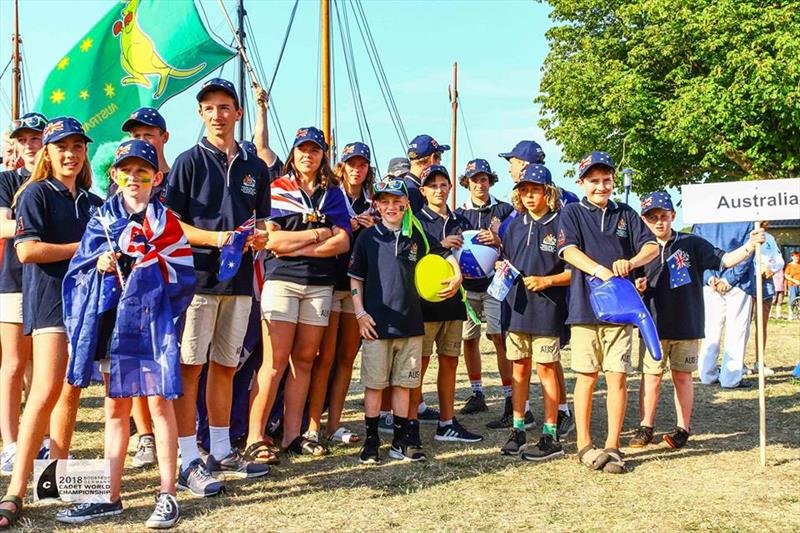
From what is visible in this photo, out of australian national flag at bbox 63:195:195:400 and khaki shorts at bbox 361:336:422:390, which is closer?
australian national flag at bbox 63:195:195:400

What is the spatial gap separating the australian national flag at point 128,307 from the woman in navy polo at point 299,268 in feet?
4.01

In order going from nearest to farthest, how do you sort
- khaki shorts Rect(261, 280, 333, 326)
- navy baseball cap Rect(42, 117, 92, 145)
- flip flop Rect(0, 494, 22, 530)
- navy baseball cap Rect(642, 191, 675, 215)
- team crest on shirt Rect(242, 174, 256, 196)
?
flip flop Rect(0, 494, 22, 530), navy baseball cap Rect(42, 117, 92, 145), team crest on shirt Rect(242, 174, 256, 196), khaki shorts Rect(261, 280, 333, 326), navy baseball cap Rect(642, 191, 675, 215)

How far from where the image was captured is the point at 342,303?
5.82 metres

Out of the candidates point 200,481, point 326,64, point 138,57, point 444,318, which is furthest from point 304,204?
point 138,57

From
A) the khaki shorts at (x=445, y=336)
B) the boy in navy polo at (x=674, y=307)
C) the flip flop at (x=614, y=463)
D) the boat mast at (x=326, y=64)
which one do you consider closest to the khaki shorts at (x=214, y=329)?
the khaki shorts at (x=445, y=336)

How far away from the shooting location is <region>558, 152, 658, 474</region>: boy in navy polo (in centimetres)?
520

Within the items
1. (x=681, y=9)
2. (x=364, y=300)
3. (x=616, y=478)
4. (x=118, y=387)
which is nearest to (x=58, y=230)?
(x=118, y=387)

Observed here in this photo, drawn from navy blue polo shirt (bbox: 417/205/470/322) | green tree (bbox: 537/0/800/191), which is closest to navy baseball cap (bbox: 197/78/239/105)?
navy blue polo shirt (bbox: 417/205/470/322)

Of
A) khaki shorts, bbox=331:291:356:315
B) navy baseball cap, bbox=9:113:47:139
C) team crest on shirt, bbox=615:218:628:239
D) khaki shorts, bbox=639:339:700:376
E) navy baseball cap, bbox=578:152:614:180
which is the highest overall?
navy baseball cap, bbox=9:113:47:139

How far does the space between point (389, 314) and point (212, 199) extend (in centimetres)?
151

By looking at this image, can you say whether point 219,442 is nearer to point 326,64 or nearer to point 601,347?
point 601,347

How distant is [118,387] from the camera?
385cm

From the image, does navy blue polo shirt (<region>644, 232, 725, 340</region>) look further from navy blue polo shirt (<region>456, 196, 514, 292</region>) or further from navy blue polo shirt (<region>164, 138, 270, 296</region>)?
navy blue polo shirt (<region>164, 138, 270, 296</region>)

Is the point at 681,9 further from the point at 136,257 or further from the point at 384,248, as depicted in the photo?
the point at 136,257
